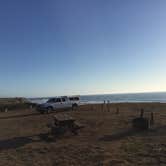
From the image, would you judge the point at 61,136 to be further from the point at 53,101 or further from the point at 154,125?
the point at 53,101

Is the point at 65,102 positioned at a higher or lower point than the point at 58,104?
higher

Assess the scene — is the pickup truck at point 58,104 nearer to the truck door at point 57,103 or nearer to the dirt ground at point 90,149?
the truck door at point 57,103

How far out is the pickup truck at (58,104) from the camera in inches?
1099

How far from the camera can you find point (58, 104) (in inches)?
1140

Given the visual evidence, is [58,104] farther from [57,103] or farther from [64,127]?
[64,127]

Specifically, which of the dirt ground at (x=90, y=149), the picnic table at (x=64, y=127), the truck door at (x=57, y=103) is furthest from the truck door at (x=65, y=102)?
the dirt ground at (x=90, y=149)

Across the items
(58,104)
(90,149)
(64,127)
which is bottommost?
(90,149)

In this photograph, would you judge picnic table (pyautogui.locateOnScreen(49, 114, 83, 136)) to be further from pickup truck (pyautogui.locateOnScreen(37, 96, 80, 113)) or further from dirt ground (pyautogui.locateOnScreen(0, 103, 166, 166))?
pickup truck (pyautogui.locateOnScreen(37, 96, 80, 113))

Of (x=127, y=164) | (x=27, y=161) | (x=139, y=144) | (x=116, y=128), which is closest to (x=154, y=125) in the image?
(x=116, y=128)

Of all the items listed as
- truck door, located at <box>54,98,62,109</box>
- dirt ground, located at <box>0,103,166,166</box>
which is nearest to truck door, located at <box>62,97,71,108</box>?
truck door, located at <box>54,98,62,109</box>

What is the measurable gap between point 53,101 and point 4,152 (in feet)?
63.0

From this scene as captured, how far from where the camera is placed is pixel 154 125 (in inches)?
610

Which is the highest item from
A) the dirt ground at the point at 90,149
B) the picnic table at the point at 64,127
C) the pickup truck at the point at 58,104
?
the pickup truck at the point at 58,104

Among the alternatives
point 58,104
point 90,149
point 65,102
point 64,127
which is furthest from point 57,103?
point 90,149
